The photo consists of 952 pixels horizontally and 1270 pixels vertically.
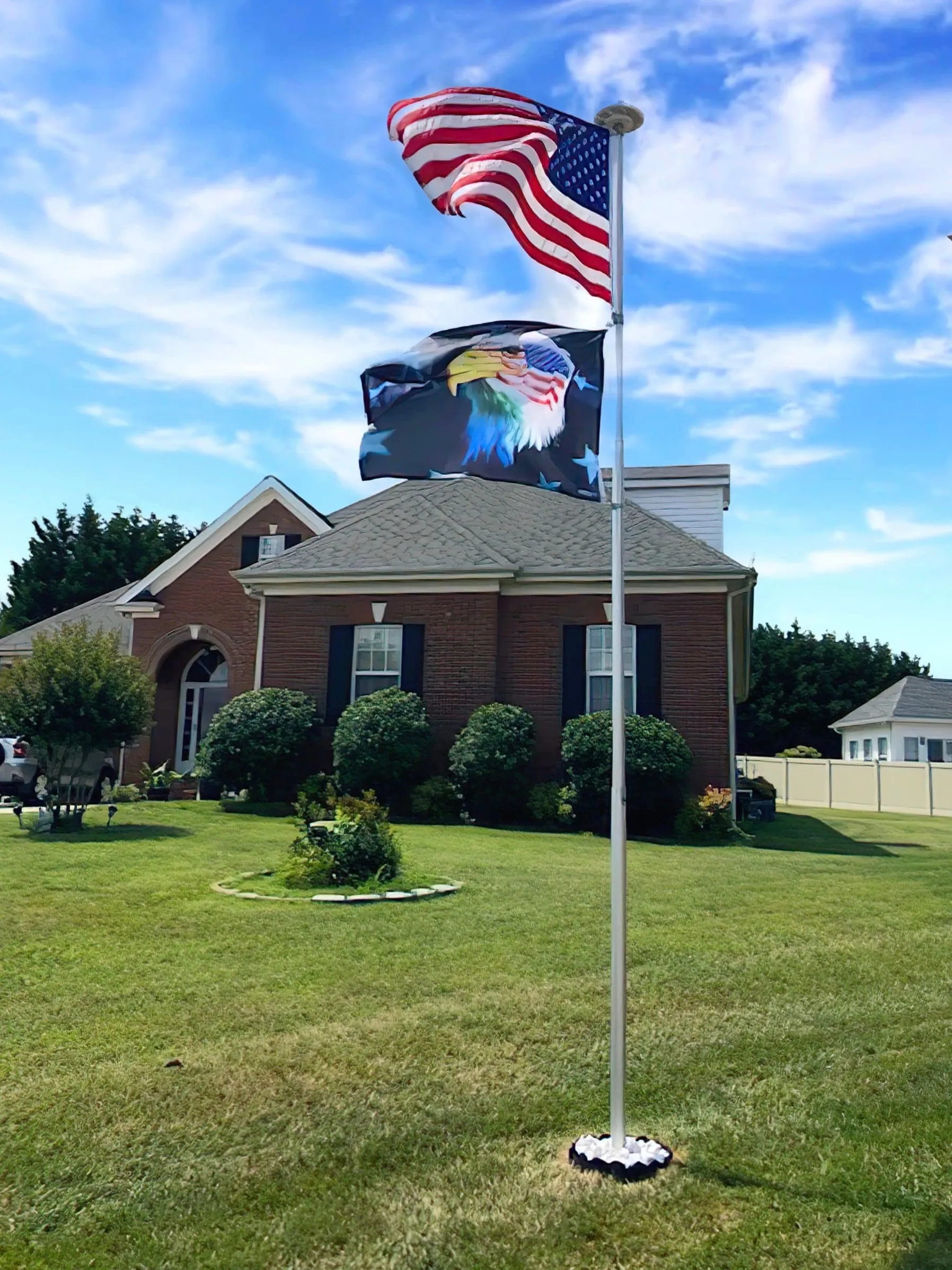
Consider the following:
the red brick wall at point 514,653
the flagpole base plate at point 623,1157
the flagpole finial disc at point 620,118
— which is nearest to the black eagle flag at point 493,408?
the flagpole finial disc at point 620,118

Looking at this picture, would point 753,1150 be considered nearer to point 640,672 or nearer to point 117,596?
point 640,672

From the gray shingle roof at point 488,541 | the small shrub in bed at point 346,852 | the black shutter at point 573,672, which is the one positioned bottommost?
the small shrub in bed at point 346,852

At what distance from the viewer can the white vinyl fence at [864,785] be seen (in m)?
28.5

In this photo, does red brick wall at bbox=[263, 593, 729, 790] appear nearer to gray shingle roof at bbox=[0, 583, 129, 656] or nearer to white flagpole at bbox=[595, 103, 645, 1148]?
gray shingle roof at bbox=[0, 583, 129, 656]

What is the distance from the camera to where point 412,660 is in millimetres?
18281

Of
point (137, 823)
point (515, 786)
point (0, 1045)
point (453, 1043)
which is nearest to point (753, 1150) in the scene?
point (453, 1043)

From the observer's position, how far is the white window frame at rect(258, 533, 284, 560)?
2300cm

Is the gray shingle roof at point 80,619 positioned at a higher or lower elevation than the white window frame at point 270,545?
lower

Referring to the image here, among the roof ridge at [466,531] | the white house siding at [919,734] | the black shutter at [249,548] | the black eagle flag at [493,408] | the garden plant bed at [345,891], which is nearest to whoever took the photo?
the black eagle flag at [493,408]

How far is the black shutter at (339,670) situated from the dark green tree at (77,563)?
1055 inches

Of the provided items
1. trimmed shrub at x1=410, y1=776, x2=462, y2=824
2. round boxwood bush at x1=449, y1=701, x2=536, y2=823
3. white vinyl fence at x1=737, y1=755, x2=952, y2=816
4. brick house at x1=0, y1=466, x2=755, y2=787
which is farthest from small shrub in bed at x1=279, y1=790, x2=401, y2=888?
white vinyl fence at x1=737, y1=755, x2=952, y2=816

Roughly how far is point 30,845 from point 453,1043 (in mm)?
8167

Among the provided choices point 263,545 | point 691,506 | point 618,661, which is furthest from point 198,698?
point 618,661

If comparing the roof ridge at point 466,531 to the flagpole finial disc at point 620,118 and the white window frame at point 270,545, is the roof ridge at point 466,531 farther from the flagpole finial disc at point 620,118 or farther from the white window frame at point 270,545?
the flagpole finial disc at point 620,118
